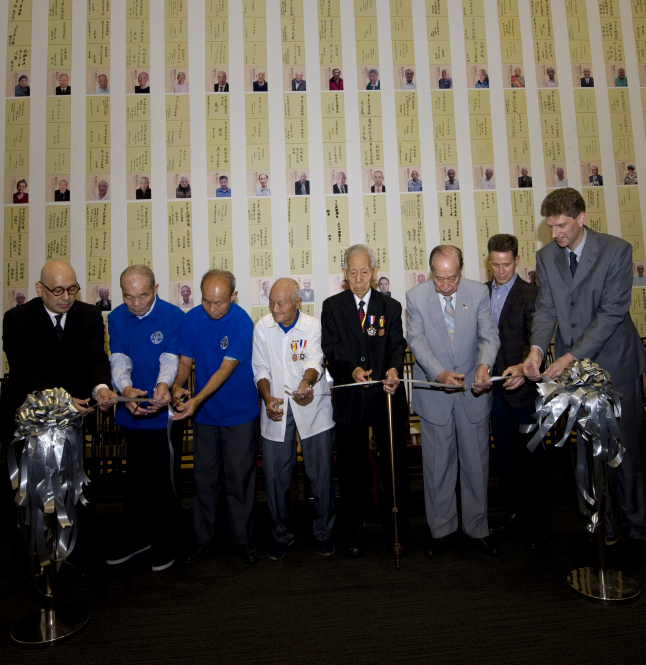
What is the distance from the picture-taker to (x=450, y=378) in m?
2.96

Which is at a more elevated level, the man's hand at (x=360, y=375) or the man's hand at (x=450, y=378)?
the man's hand at (x=360, y=375)

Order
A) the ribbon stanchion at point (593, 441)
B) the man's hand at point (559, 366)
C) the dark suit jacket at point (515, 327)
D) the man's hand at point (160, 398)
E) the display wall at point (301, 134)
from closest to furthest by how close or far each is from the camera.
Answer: the ribbon stanchion at point (593, 441) → the man's hand at point (559, 366) → the man's hand at point (160, 398) → the dark suit jacket at point (515, 327) → the display wall at point (301, 134)

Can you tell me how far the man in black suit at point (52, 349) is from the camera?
299 cm

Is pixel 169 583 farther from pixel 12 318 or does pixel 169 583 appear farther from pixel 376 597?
pixel 12 318

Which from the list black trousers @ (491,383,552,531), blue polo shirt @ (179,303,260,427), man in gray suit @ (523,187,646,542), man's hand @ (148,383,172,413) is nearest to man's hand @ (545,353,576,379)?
man in gray suit @ (523,187,646,542)

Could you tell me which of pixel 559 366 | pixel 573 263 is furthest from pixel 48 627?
pixel 573 263

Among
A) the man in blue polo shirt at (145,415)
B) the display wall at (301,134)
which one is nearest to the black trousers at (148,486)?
the man in blue polo shirt at (145,415)

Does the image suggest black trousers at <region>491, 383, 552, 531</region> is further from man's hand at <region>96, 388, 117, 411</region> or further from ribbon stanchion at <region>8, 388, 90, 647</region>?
ribbon stanchion at <region>8, 388, 90, 647</region>

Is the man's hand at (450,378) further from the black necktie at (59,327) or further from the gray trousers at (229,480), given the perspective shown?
the black necktie at (59,327)

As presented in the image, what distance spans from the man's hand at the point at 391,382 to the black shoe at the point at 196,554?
4.90 feet

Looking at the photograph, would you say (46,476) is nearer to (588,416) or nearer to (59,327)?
(59,327)

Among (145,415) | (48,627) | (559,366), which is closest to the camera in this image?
(48,627)

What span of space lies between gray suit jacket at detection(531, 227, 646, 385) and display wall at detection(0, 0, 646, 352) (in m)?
1.98

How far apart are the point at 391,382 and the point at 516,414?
0.93 metres
